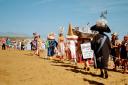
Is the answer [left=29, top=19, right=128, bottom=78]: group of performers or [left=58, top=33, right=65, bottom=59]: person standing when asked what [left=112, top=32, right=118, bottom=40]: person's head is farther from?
[left=58, top=33, right=65, bottom=59]: person standing

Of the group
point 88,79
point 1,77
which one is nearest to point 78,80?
point 88,79

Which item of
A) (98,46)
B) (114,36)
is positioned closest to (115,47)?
(114,36)

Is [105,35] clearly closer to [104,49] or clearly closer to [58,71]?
[104,49]

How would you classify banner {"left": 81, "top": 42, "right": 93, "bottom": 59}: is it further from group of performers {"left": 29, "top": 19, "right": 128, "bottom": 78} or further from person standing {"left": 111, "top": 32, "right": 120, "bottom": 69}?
person standing {"left": 111, "top": 32, "right": 120, "bottom": 69}

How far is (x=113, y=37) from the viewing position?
15297mm

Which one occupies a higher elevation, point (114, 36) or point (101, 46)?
point (114, 36)

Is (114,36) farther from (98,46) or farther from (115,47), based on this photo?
(98,46)

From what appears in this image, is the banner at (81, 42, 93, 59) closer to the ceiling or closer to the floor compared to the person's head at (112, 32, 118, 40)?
closer to the floor

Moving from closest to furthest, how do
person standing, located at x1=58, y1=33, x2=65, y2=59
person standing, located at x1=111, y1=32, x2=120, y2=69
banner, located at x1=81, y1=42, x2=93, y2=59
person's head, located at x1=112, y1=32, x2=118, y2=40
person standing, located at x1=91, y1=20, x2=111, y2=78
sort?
person standing, located at x1=91, y1=20, x2=111, y2=78
banner, located at x1=81, y1=42, x2=93, y2=59
person standing, located at x1=111, y1=32, x2=120, y2=69
person's head, located at x1=112, y1=32, x2=118, y2=40
person standing, located at x1=58, y1=33, x2=65, y2=59

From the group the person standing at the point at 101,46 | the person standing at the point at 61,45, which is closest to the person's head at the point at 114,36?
the person standing at the point at 101,46

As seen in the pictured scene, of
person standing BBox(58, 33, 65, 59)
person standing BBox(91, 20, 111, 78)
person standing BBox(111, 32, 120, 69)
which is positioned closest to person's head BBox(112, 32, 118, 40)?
person standing BBox(111, 32, 120, 69)

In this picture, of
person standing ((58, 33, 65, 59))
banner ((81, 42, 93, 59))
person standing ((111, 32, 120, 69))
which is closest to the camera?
banner ((81, 42, 93, 59))

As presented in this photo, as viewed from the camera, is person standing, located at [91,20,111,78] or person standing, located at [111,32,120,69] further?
person standing, located at [111,32,120,69]

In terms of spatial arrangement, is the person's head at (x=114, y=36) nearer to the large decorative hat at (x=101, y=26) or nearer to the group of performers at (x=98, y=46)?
the group of performers at (x=98, y=46)
